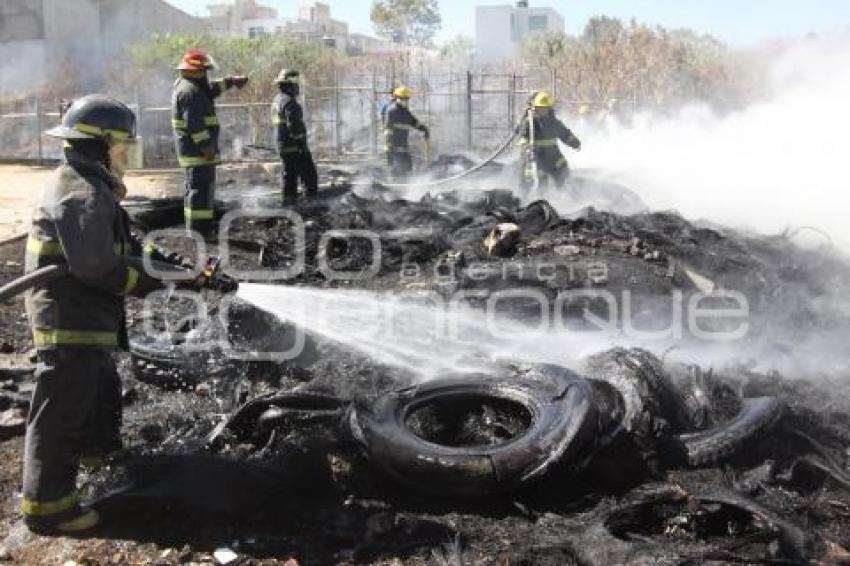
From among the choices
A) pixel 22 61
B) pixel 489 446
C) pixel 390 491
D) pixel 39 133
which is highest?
pixel 22 61

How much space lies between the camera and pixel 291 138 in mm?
11344

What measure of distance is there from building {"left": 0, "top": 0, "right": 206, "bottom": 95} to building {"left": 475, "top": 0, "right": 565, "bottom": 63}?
33447 mm

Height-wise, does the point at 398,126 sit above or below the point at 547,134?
above

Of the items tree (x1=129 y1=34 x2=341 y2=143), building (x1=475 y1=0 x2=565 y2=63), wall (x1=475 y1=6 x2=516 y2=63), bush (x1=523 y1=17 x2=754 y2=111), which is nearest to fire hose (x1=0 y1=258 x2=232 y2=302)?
tree (x1=129 y1=34 x2=341 y2=143)

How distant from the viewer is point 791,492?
12.9 feet

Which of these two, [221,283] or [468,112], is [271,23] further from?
[221,283]

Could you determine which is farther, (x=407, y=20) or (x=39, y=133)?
(x=407, y=20)

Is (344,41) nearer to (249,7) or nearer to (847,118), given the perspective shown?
(249,7)

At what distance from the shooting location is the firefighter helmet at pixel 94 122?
3.72m

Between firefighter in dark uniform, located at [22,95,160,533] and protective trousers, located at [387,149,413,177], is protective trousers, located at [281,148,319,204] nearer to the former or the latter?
protective trousers, located at [387,149,413,177]

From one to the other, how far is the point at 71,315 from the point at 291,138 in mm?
7955

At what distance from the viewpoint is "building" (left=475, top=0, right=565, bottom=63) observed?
208 feet

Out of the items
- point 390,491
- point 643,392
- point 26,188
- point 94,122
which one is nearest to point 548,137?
point 643,392

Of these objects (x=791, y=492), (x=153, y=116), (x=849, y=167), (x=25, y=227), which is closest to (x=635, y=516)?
(x=791, y=492)
